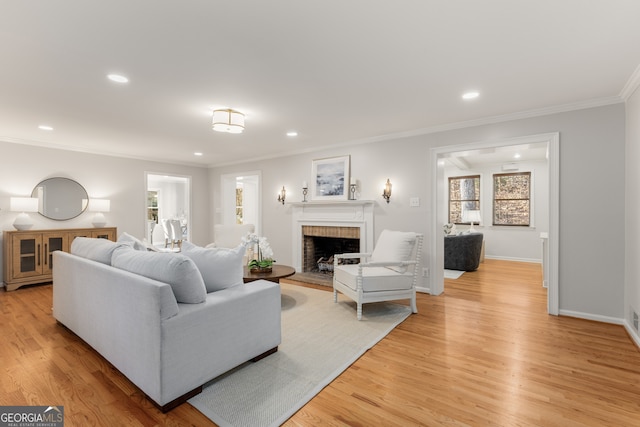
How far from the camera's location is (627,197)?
3.05 metres

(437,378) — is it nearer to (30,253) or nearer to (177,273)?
(177,273)

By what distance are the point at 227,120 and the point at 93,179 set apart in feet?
12.3

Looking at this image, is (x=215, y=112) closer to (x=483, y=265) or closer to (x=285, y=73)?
(x=285, y=73)

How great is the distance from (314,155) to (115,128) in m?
2.97

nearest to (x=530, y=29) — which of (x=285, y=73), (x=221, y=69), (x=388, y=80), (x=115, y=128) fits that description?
(x=388, y=80)

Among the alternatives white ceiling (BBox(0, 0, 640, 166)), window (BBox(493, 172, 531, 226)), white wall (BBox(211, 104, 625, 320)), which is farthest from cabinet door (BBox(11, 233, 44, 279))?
window (BBox(493, 172, 531, 226))

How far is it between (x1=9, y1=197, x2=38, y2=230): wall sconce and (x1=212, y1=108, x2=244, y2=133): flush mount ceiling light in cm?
353

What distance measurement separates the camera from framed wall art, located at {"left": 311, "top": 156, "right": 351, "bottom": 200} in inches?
201

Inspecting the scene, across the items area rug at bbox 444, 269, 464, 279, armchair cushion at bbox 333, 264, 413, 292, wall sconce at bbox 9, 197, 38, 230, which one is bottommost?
area rug at bbox 444, 269, 464, 279

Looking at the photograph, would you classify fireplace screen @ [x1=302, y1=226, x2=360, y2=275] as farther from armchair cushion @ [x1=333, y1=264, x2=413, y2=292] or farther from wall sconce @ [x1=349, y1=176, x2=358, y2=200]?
armchair cushion @ [x1=333, y1=264, x2=413, y2=292]

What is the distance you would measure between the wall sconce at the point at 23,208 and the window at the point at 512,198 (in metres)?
9.07

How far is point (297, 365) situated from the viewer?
2.34m

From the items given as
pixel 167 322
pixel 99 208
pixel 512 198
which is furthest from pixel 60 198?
pixel 512 198

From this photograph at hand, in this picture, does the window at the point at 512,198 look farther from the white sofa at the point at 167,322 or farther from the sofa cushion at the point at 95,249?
the sofa cushion at the point at 95,249
